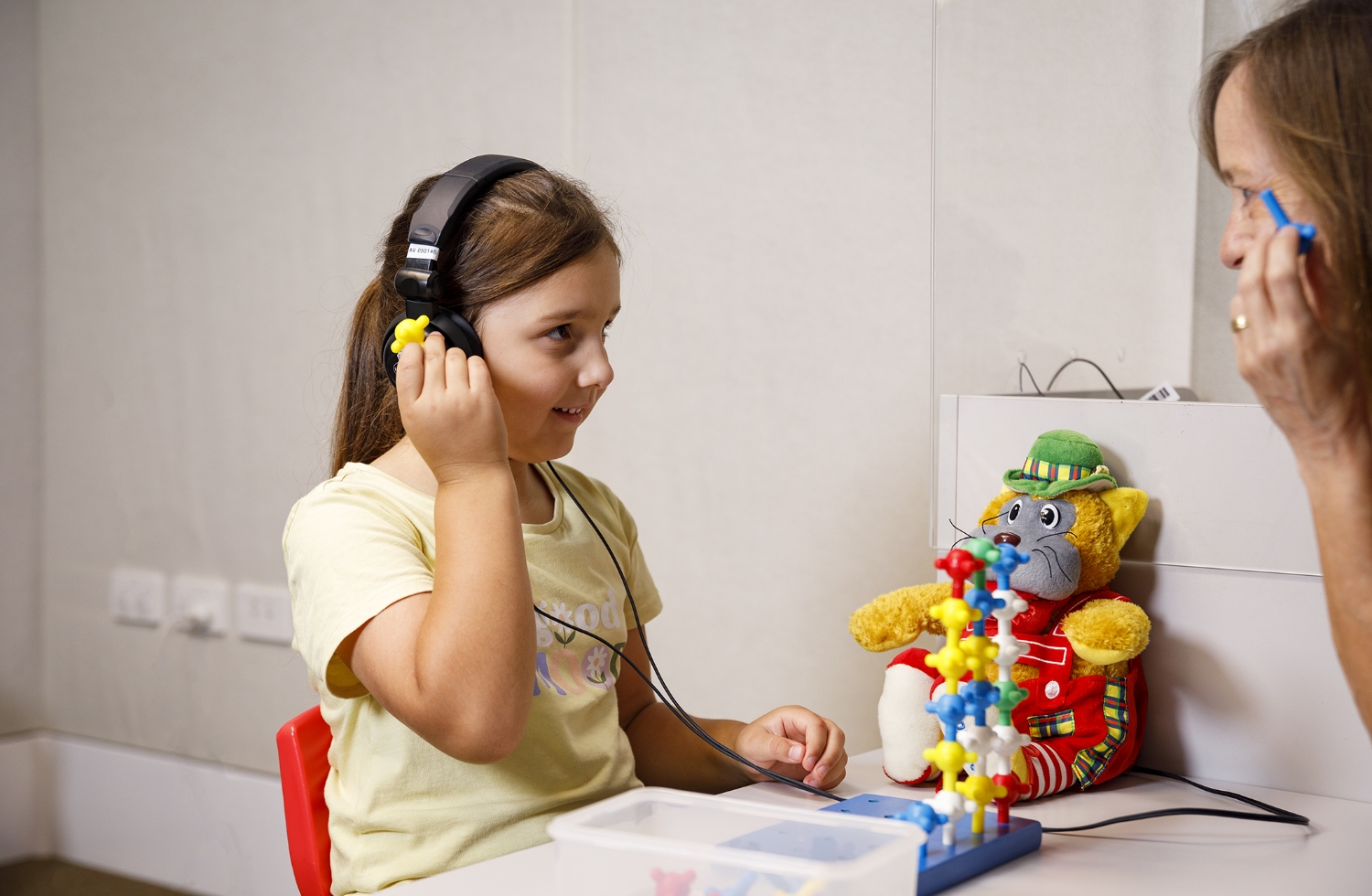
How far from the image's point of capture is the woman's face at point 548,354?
855 millimetres

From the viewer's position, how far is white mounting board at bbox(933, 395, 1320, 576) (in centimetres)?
95

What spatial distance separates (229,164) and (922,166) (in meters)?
1.30

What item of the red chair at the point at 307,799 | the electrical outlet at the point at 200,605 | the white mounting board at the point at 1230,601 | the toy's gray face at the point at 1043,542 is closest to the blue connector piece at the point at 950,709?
the toy's gray face at the point at 1043,542

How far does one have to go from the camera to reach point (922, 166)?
137 centimetres

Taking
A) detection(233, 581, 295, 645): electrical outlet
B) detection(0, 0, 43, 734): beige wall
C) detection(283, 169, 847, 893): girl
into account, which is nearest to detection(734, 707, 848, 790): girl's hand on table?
detection(283, 169, 847, 893): girl

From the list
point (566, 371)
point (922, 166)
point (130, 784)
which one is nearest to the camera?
point (566, 371)

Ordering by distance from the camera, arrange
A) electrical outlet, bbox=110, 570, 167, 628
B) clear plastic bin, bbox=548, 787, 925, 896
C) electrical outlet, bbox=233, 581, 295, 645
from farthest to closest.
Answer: electrical outlet, bbox=110, 570, 167, 628 → electrical outlet, bbox=233, 581, 295, 645 → clear plastic bin, bbox=548, 787, 925, 896

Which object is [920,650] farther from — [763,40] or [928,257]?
[763,40]


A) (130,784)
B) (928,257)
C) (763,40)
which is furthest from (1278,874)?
(130,784)

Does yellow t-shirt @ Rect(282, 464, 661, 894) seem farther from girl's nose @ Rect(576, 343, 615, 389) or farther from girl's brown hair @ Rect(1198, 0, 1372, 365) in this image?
girl's brown hair @ Rect(1198, 0, 1372, 365)

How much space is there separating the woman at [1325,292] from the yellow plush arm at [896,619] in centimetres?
37

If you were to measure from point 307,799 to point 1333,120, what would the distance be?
87cm

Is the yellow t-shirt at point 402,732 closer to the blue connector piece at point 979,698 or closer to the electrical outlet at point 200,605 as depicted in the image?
the blue connector piece at point 979,698

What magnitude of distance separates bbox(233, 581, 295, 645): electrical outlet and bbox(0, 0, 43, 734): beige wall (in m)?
0.56
